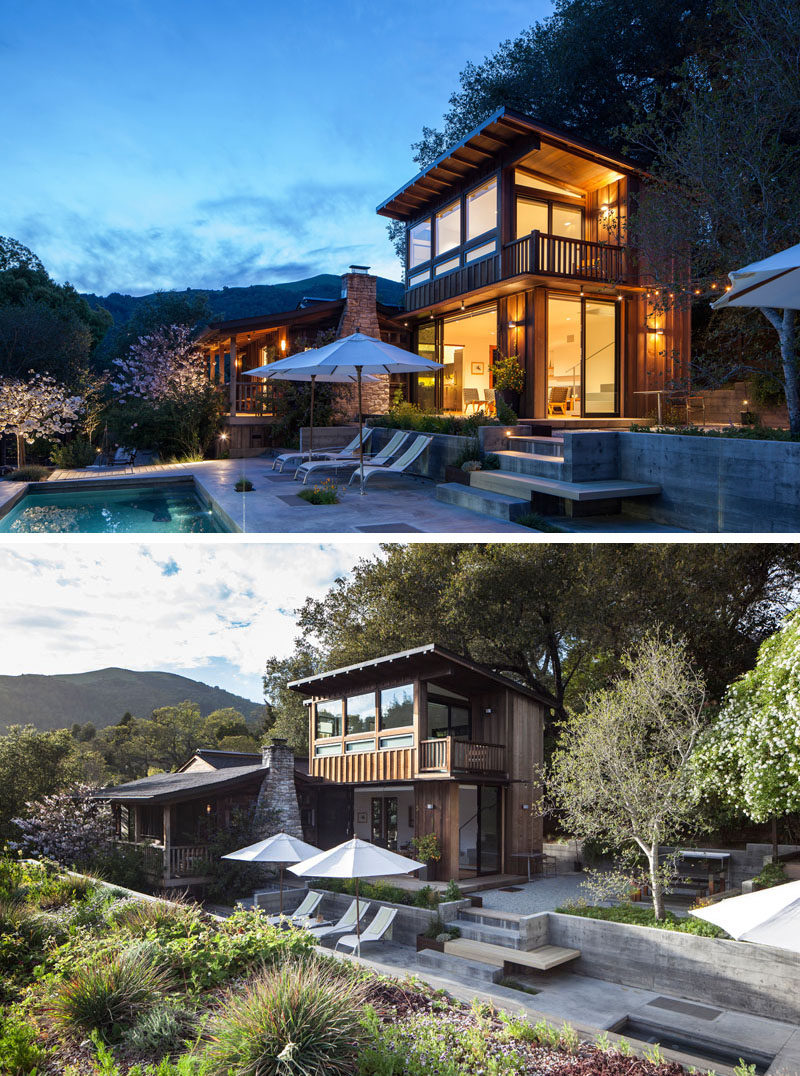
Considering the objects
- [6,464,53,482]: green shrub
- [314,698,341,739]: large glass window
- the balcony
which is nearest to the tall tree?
[314,698,341,739]: large glass window

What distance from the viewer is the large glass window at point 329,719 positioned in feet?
51.6

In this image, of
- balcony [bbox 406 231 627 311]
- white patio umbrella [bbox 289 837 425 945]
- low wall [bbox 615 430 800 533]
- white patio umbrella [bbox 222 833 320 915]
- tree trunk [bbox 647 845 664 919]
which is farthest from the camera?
balcony [bbox 406 231 627 311]

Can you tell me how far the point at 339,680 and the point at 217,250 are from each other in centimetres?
6428

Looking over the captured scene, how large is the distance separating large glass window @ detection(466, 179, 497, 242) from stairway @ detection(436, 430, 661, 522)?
24.3ft

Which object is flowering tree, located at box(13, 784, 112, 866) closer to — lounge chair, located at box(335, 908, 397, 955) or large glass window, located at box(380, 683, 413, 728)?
lounge chair, located at box(335, 908, 397, 955)

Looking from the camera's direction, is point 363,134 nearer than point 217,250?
Yes

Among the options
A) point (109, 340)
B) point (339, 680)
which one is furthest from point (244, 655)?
point (339, 680)

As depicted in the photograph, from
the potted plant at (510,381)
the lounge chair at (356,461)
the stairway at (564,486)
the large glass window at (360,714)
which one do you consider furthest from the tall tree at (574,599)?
the stairway at (564,486)

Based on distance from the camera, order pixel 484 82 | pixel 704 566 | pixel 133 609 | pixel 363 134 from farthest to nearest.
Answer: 1. pixel 133 609
2. pixel 363 134
3. pixel 484 82
4. pixel 704 566

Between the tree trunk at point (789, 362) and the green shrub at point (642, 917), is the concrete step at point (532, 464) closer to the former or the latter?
the tree trunk at point (789, 362)

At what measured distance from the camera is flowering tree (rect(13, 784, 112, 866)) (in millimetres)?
12688

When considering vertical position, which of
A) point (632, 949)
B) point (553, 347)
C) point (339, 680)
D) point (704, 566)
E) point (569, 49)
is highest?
point (569, 49)

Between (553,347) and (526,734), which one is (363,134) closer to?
(553,347)

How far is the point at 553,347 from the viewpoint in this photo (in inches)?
595
